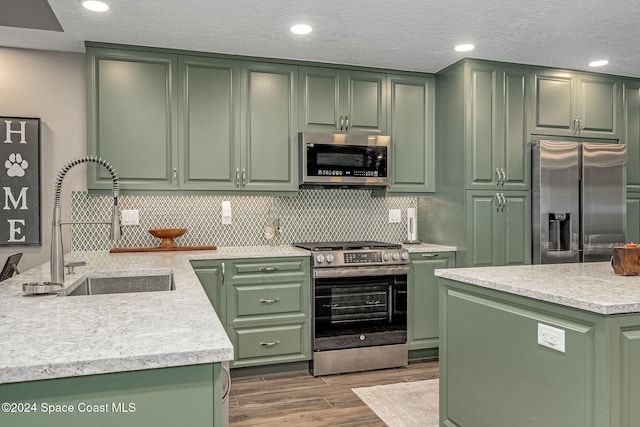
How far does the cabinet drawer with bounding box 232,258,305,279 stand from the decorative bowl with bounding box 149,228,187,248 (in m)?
0.54

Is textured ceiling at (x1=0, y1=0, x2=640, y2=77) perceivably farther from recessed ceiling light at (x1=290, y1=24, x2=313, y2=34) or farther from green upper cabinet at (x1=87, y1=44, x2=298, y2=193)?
green upper cabinet at (x1=87, y1=44, x2=298, y2=193)

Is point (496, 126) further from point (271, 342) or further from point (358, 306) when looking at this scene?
point (271, 342)

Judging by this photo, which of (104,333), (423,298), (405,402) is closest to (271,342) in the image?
(405,402)

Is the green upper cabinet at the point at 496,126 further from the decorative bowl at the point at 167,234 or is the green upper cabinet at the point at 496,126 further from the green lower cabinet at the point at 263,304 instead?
the decorative bowl at the point at 167,234

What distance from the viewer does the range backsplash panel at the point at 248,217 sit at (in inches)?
143

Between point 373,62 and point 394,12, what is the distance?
0.98 metres

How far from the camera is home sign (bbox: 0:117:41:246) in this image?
3471 millimetres

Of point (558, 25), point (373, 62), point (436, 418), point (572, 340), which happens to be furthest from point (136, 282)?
point (558, 25)

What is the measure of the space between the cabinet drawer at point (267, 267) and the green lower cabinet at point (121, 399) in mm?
2316

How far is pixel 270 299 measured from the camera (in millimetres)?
3436

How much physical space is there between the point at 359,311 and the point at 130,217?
188cm

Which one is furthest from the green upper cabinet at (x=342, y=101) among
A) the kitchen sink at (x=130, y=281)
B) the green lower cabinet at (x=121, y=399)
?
the green lower cabinet at (x=121, y=399)

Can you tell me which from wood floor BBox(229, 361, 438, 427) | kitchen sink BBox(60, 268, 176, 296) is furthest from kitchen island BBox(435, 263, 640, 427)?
kitchen sink BBox(60, 268, 176, 296)

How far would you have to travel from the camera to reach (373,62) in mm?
3826
